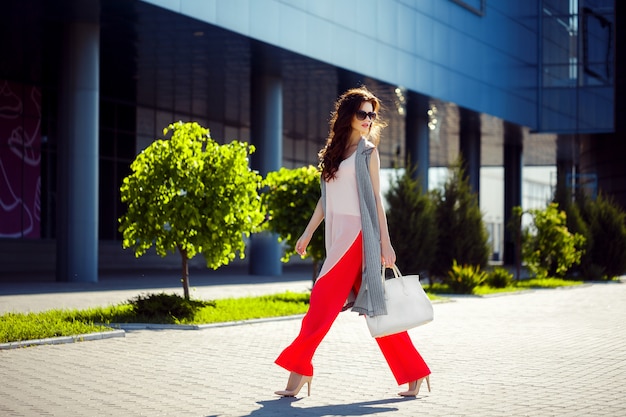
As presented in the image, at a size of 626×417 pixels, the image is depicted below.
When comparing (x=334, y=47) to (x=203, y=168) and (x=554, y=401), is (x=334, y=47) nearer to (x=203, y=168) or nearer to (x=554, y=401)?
(x=203, y=168)

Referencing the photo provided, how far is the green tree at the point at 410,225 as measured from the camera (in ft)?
79.3

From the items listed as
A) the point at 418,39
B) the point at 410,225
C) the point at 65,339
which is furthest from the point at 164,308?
the point at 418,39

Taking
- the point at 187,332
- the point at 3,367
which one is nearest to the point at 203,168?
the point at 187,332

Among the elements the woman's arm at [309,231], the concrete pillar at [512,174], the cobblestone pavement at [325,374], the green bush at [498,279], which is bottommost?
the green bush at [498,279]

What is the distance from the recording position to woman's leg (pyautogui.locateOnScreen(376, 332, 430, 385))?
7.80 m

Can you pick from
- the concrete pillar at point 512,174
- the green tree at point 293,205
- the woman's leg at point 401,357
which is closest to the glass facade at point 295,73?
the concrete pillar at point 512,174

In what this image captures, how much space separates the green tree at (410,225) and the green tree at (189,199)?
912cm

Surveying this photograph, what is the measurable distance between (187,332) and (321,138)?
4195 centimetres

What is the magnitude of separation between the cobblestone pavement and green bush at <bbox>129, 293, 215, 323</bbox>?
0.84 m

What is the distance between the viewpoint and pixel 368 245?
7609 mm

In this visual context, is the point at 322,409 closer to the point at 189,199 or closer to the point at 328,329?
the point at 328,329

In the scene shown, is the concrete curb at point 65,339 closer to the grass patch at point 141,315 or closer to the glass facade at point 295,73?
the grass patch at point 141,315

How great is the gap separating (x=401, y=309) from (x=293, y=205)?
455 inches

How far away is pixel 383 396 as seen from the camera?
26.2 ft
